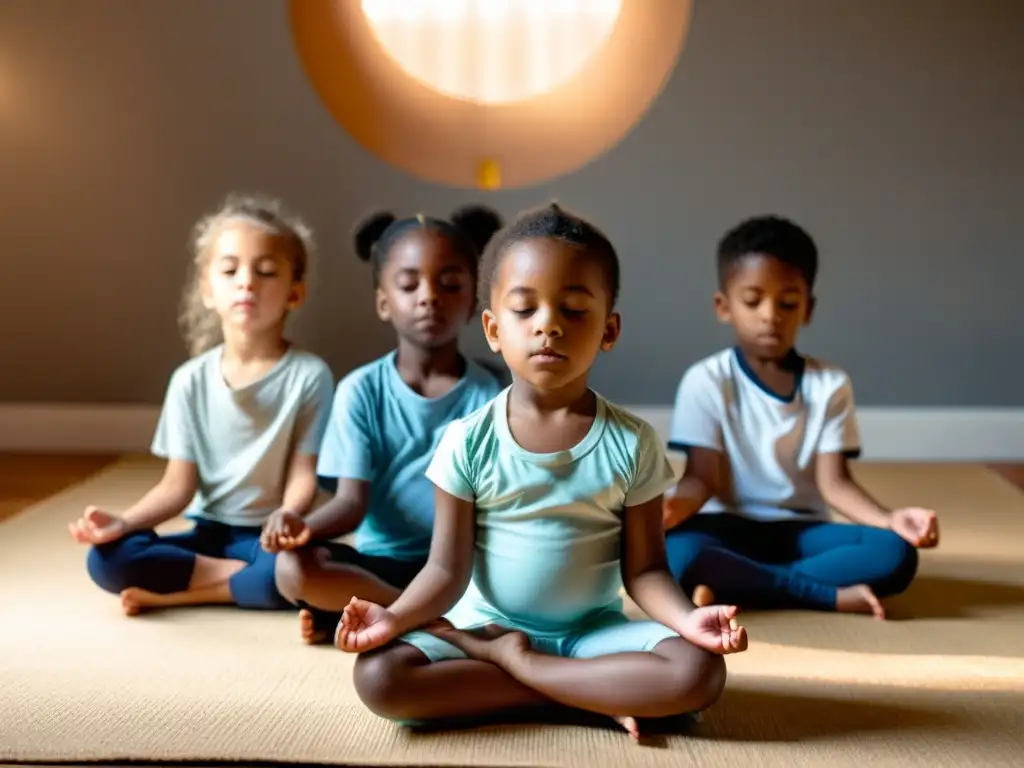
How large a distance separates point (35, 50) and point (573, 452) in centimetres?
179

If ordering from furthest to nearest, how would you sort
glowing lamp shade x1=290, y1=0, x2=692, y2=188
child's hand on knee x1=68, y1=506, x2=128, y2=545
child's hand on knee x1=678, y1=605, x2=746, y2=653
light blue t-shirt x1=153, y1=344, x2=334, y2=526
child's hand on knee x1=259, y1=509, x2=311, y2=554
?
1. glowing lamp shade x1=290, y1=0, x2=692, y2=188
2. light blue t-shirt x1=153, y1=344, x2=334, y2=526
3. child's hand on knee x1=68, y1=506, x2=128, y2=545
4. child's hand on knee x1=259, y1=509, x2=311, y2=554
5. child's hand on knee x1=678, y1=605, x2=746, y2=653

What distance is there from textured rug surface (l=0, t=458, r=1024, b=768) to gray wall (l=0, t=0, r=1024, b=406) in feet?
3.10

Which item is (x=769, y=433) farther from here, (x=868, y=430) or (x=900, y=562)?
(x=868, y=430)

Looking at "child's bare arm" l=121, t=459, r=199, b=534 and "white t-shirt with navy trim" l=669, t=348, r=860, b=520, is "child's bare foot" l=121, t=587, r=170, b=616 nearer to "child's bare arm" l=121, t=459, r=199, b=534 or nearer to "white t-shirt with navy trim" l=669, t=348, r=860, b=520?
"child's bare arm" l=121, t=459, r=199, b=534

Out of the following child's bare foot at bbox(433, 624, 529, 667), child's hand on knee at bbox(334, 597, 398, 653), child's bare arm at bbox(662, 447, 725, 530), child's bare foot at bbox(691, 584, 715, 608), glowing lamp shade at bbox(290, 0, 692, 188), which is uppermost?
glowing lamp shade at bbox(290, 0, 692, 188)

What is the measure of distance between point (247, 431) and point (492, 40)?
122 cm

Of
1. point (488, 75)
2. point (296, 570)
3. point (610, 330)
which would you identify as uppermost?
point (488, 75)

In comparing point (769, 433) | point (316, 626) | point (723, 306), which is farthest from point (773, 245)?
point (316, 626)

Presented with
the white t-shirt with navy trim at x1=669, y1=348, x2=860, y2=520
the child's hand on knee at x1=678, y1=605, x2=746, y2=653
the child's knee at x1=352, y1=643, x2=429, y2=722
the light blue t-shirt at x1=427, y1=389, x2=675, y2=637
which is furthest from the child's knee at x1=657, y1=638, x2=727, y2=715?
the white t-shirt with navy trim at x1=669, y1=348, x2=860, y2=520

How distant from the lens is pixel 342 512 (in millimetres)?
1342

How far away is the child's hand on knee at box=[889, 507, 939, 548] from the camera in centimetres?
138

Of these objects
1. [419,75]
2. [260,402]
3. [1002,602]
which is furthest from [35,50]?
[1002,602]

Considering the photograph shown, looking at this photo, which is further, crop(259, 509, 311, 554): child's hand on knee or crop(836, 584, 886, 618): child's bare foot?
crop(836, 584, 886, 618): child's bare foot

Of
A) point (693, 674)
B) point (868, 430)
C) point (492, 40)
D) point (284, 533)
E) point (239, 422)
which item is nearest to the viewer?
point (693, 674)
